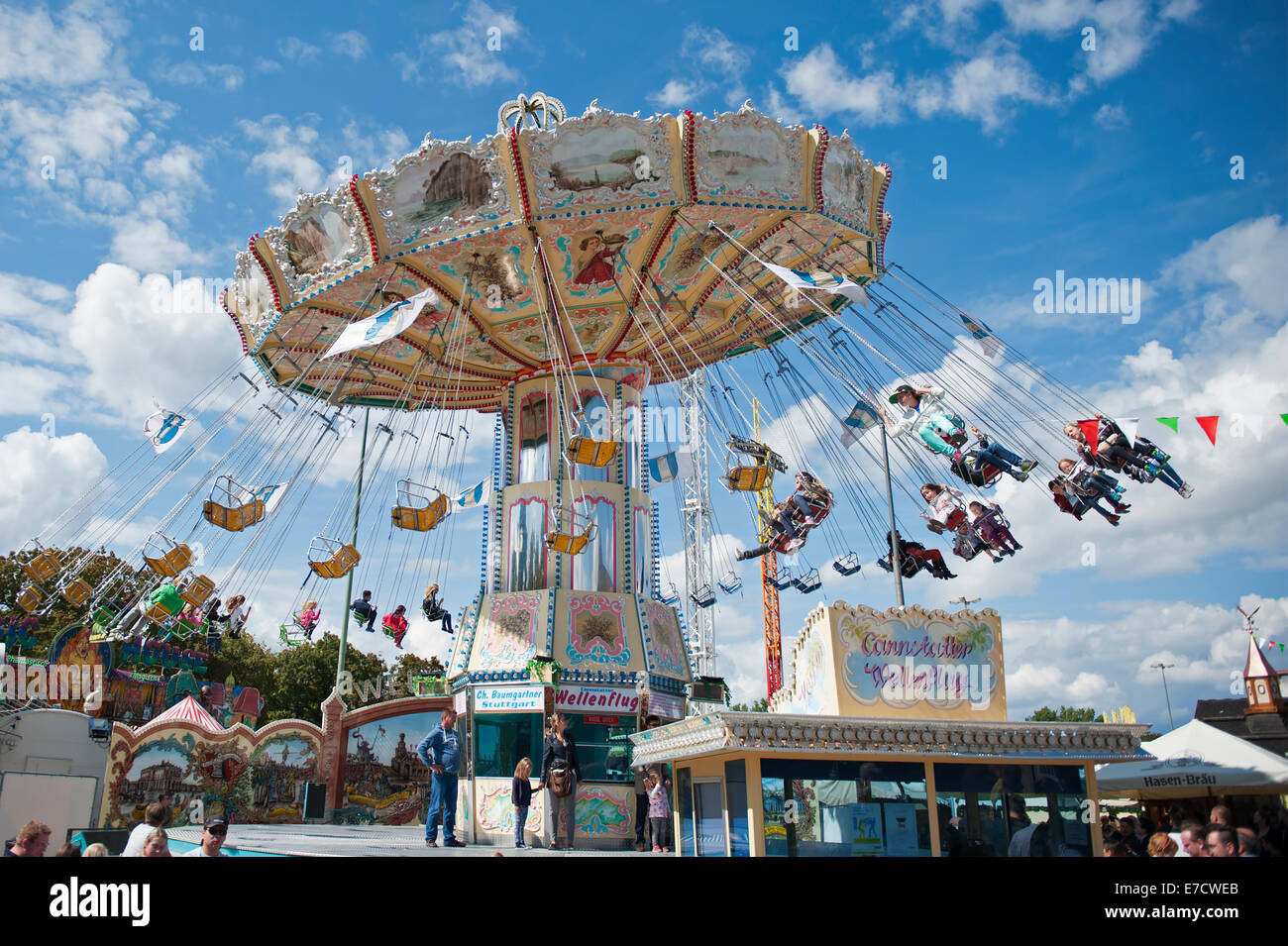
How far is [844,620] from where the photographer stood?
427 inches

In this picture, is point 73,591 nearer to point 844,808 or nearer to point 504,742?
point 504,742

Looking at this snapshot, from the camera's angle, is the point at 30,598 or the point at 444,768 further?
the point at 30,598

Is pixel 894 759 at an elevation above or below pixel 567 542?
below

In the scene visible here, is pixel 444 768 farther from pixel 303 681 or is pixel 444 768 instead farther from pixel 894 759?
pixel 303 681

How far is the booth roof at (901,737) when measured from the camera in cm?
947

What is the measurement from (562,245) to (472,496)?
7064mm

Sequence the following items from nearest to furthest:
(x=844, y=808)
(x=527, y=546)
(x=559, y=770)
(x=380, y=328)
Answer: (x=844, y=808), (x=559, y=770), (x=380, y=328), (x=527, y=546)

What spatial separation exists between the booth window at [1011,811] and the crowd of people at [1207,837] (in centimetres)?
46

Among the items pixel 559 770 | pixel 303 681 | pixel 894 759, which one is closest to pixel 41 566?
pixel 559 770

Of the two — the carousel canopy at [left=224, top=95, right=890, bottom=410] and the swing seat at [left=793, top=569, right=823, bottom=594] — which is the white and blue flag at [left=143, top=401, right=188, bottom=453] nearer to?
the carousel canopy at [left=224, top=95, right=890, bottom=410]

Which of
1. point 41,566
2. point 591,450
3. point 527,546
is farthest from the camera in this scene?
point 527,546

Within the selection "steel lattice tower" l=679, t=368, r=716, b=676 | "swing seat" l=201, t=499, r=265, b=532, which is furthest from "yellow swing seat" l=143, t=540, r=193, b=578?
"steel lattice tower" l=679, t=368, r=716, b=676

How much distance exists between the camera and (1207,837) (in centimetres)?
724

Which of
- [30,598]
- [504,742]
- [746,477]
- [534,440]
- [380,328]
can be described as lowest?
[504,742]
